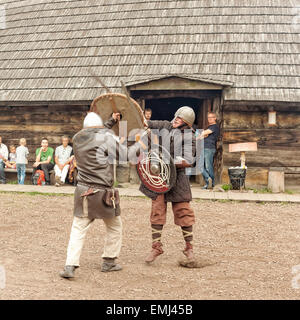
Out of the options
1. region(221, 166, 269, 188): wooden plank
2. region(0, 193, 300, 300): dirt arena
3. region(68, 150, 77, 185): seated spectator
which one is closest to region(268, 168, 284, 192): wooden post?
region(221, 166, 269, 188): wooden plank

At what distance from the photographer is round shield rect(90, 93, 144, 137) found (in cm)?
495

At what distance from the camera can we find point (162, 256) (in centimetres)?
536

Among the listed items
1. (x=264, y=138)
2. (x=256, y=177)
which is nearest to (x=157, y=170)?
(x=256, y=177)

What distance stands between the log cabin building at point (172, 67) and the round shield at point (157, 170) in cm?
516

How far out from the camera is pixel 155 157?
4.91m

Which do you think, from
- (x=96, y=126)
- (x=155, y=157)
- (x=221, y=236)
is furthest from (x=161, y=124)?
(x=221, y=236)

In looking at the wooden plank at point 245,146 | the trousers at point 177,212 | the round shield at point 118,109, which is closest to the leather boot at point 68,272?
the trousers at point 177,212

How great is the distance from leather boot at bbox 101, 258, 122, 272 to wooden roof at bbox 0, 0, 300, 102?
5.78 m

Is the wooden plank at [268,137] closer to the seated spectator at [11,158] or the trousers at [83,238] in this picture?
the seated spectator at [11,158]

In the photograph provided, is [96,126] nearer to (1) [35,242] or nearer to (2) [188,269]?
(2) [188,269]

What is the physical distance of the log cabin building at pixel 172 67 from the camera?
1012 centimetres

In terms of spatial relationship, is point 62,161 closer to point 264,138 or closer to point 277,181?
point 264,138

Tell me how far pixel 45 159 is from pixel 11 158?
3.84 ft

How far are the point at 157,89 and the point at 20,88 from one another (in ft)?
11.6
